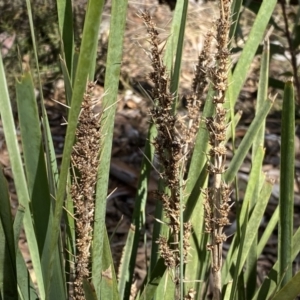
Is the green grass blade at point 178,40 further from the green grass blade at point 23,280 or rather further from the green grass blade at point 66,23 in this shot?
the green grass blade at point 23,280

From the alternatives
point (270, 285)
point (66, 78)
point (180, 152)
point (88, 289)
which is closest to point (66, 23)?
point (66, 78)

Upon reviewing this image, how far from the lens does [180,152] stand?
70 cm

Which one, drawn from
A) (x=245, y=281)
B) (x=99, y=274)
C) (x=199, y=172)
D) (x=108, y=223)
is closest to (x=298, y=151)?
(x=108, y=223)

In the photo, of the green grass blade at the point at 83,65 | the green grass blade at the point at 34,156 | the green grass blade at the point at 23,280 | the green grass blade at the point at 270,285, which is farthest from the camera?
the green grass blade at the point at 270,285

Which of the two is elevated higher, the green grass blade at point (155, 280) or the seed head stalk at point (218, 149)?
the seed head stalk at point (218, 149)

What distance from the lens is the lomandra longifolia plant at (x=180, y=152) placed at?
2.27 ft

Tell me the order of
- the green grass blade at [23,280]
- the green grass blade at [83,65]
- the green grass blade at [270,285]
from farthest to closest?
the green grass blade at [270,285] < the green grass blade at [23,280] < the green grass blade at [83,65]

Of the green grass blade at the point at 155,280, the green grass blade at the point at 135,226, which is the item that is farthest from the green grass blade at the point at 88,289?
the green grass blade at the point at 135,226

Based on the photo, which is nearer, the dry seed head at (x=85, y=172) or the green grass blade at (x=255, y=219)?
the dry seed head at (x=85, y=172)

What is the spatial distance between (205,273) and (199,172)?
202 mm

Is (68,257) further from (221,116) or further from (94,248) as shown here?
(221,116)

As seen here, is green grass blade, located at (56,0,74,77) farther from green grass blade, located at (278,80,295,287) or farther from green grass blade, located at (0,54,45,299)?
green grass blade, located at (278,80,295,287)

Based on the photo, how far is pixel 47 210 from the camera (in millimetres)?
706

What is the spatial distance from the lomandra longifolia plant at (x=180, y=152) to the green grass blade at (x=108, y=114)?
3 cm
